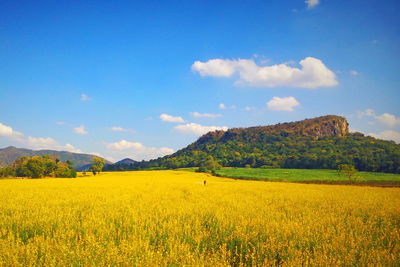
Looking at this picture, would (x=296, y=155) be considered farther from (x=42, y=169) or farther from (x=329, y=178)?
(x=42, y=169)

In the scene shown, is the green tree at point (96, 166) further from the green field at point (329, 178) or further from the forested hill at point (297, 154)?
the forested hill at point (297, 154)

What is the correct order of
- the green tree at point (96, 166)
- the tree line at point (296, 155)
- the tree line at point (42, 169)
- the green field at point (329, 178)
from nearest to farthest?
the green field at point (329, 178), the tree line at point (42, 169), the green tree at point (96, 166), the tree line at point (296, 155)

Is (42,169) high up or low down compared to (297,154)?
down

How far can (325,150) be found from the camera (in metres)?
134

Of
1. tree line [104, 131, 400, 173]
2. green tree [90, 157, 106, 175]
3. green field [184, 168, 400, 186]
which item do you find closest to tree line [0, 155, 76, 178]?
green tree [90, 157, 106, 175]

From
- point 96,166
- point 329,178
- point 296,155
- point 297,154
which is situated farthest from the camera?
point 297,154

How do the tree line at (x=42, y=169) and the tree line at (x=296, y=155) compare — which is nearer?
the tree line at (x=42, y=169)

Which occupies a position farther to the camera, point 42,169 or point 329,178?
point 42,169

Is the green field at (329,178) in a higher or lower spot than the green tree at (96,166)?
lower

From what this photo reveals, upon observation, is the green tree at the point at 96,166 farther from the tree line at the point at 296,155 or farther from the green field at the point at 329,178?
the tree line at the point at 296,155

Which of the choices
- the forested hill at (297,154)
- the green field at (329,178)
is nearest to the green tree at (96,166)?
the green field at (329,178)

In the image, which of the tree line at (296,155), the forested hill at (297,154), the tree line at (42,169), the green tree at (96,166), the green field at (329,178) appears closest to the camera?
the green field at (329,178)

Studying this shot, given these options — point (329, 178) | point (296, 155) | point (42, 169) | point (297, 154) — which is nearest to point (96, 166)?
point (42, 169)

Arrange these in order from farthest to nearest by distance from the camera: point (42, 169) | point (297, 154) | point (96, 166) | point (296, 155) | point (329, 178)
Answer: point (297, 154) < point (296, 155) < point (96, 166) < point (42, 169) < point (329, 178)
